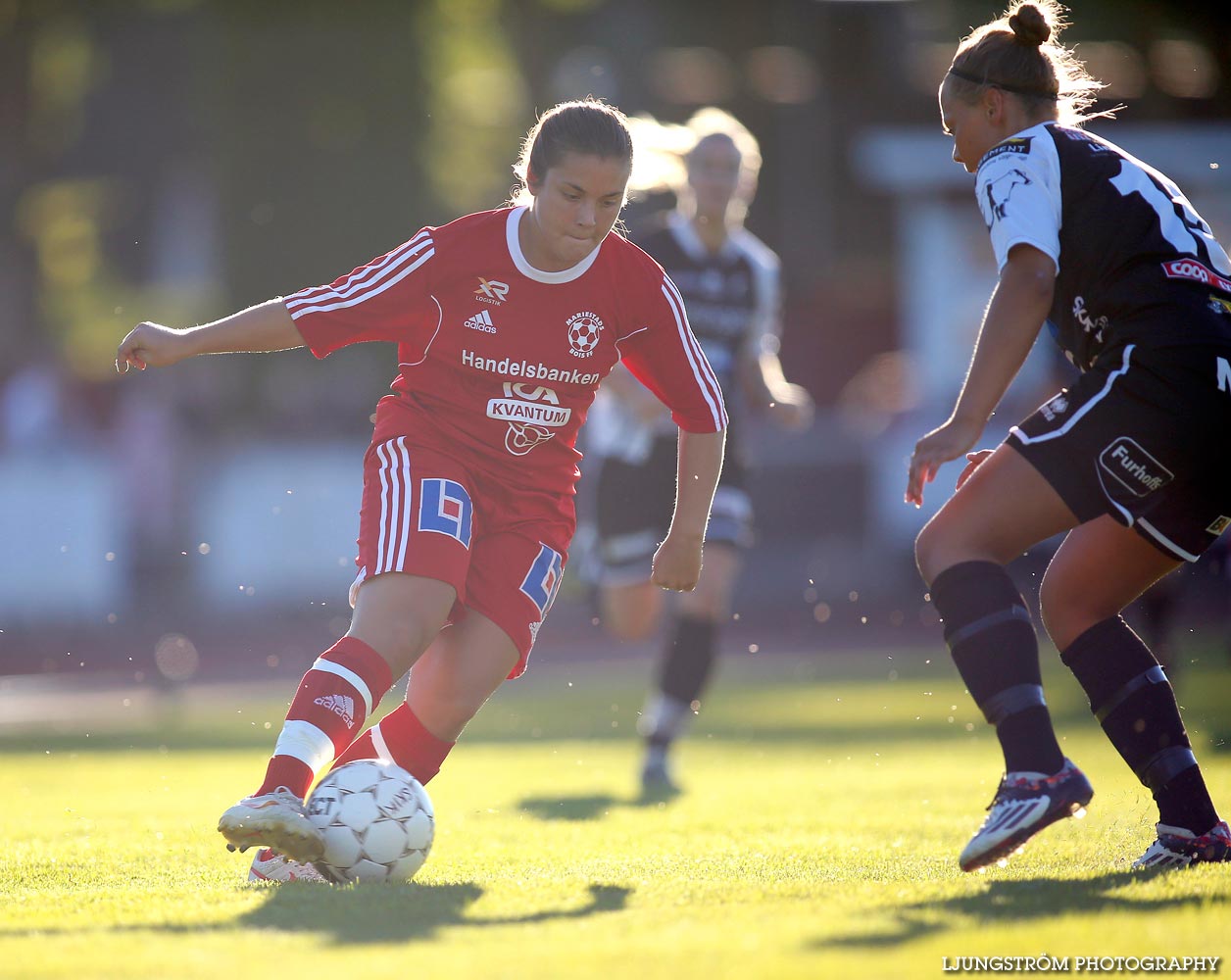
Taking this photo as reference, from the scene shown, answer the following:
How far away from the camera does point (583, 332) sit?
4727mm

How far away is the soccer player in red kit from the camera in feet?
14.7

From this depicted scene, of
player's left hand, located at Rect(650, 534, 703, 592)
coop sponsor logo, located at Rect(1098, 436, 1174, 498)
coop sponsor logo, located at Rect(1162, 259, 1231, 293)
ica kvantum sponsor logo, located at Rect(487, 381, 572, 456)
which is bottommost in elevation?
player's left hand, located at Rect(650, 534, 703, 592)

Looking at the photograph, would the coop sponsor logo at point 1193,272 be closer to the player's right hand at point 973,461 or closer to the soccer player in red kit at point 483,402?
the player's right hand at point 973,461

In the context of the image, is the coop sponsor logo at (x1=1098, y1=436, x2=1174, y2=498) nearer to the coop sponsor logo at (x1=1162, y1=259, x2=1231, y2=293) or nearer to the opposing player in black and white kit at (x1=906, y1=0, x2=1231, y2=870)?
the opposing player in black and white kit at (x1=906, y1=0, x2=1231, y2=870)

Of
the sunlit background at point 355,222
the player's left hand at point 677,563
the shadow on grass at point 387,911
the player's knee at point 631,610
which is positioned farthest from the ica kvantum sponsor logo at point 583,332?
the sunlit background at point 355,222

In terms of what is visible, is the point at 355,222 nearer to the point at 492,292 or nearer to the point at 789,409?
the point at 789,409

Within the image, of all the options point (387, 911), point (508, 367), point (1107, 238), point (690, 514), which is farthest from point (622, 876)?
point (1107, 238)

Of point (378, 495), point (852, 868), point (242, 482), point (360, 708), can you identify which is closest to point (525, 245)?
point (378, 495)

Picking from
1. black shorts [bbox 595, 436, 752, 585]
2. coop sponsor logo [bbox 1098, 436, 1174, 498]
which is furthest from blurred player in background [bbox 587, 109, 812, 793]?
coop sponsor logo [bbox 1098, 436, 1174, 498]

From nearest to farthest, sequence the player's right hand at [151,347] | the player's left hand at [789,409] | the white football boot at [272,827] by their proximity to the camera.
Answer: the white football boot at [272,827] < the player's right hand at [151,347] < the player's left hand at [789,409]

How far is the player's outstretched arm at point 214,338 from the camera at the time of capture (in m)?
4.38

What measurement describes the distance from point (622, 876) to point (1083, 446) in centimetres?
160

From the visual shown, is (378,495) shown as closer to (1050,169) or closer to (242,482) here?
(1050,169)

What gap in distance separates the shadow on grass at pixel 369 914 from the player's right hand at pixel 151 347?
138 centimetres
